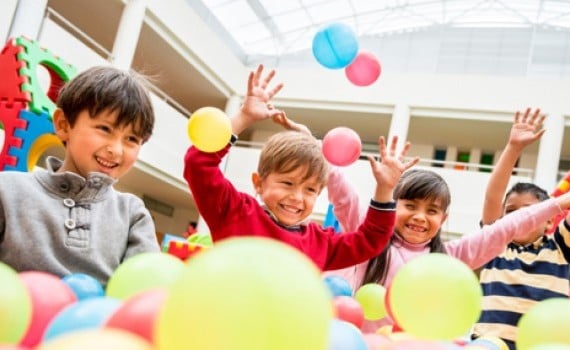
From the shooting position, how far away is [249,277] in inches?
14.4

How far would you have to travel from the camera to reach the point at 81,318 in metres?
0.53

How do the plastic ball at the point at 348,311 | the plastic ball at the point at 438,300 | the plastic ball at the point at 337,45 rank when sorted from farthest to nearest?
the plastic ball at the point at 337,45 → the plastic ball at the point at 348,311 → the plastic ball at the point at 438,300

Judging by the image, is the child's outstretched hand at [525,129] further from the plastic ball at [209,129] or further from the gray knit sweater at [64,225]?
the gray knit sweater at [64,225]

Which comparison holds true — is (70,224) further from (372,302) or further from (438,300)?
(438,300)

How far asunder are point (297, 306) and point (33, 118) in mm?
2759

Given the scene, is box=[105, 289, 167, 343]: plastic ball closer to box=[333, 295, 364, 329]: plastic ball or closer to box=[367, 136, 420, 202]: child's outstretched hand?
box=[333, 295, 364, 329]: plastic ball

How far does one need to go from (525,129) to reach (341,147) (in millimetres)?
715

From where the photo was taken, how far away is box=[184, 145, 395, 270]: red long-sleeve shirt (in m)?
1.15

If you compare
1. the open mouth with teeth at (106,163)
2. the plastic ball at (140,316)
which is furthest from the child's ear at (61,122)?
the plastic ball at (140,316)

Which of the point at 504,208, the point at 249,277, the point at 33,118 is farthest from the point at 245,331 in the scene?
the point at 33,118

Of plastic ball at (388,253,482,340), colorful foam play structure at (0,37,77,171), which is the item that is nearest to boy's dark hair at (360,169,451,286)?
plastic ball at (388,253,482,340)

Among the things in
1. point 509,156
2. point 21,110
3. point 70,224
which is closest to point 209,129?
point 70,224

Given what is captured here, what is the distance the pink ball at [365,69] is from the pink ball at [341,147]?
54 centimetres

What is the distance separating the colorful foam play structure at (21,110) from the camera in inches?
108
